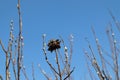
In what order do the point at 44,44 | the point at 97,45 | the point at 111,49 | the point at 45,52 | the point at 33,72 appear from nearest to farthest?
the point at 45,52 → the point at 44,44 → the point at 33,72 → the point at 97,45 → the point at 111,49

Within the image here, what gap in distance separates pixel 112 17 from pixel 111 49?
723mm

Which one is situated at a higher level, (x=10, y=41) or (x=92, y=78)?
(x=10, y=41)

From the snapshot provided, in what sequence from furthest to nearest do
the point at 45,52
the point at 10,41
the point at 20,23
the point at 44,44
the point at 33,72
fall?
the point at 33,72
the point at 44,44
the point at 45,52
the point at 10,41
the point at 20,23

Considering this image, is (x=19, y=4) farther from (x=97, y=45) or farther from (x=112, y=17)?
(x=112, y=17)

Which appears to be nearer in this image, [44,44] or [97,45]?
[44,44]

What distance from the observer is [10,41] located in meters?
2.36

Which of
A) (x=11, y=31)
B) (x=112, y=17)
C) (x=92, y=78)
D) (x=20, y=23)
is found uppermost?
(x=112, y=17)

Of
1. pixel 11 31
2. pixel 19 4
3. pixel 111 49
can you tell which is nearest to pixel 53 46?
pixel 11 31

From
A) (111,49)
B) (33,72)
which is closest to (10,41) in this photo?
(33,72)

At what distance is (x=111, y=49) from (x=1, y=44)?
312 cm

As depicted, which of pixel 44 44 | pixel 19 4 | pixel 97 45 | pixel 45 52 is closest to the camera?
pixel 19 4

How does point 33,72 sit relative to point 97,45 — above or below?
below

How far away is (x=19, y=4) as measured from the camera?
2.04 metres

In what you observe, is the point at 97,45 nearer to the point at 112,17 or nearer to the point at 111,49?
the point at 111,49
